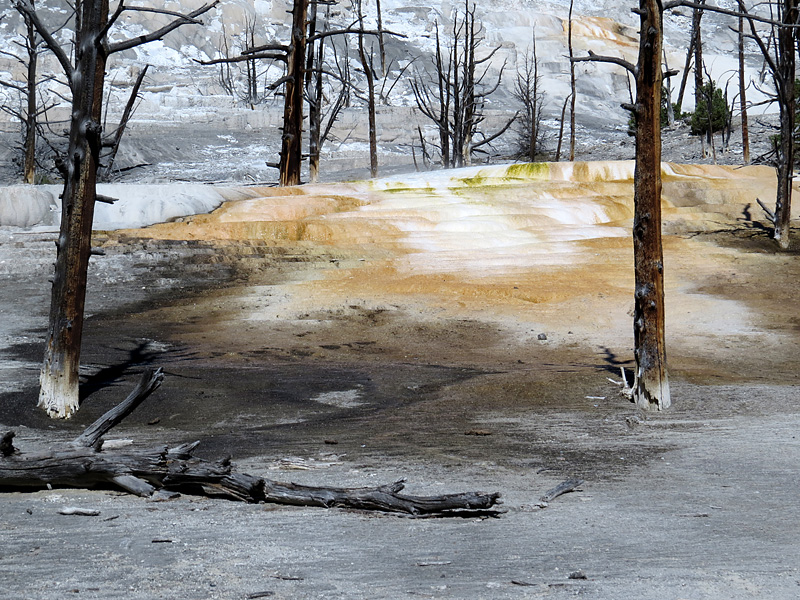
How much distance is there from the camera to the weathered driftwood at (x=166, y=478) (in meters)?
4.34

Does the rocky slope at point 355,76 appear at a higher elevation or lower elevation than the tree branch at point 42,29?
higher

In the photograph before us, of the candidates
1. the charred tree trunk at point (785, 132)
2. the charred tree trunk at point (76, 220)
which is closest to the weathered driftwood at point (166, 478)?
the charred tree trunk at point (76, 220)

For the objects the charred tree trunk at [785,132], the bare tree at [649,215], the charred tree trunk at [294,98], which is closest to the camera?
the bare tree at [649,215]

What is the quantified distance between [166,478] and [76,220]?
10.5 feet

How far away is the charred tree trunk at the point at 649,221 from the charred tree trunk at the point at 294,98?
46.7ft

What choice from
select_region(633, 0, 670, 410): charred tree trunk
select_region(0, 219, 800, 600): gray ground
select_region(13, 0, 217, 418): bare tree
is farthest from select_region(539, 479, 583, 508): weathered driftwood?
select_region(13, 0, 217, 418): bare tree

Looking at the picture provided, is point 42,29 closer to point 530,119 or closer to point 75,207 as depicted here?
point 75,207

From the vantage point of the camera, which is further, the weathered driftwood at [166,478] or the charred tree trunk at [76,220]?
the charred tree trunk at [76,220]

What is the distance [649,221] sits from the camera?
720 cm

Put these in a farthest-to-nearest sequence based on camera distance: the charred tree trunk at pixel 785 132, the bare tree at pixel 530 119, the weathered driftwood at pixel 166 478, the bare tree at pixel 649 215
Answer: the bare tree at pixel 530 119, the charred tree trunk at pixel 785 132, the bare tree at pixel 649 215, the weathered driftwood at pixel 166 478

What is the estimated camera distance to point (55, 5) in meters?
65.2

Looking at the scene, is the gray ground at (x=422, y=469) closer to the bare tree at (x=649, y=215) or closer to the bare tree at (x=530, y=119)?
the bare tree at (x=649, y=215)

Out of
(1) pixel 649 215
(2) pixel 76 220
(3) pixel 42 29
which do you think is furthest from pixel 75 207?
(1) pixel 649 215

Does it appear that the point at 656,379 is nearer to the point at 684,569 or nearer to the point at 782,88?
the point at 684,569
